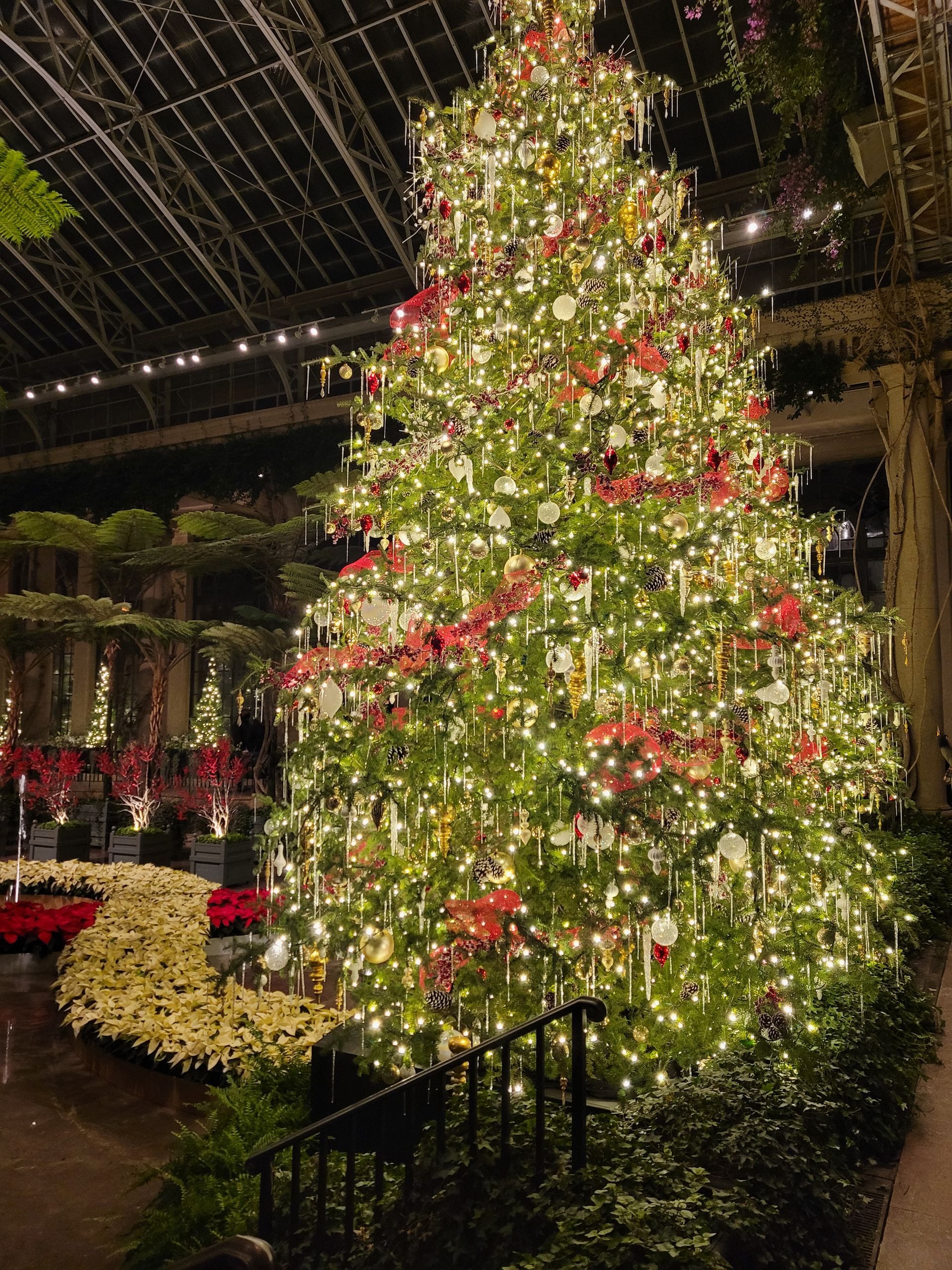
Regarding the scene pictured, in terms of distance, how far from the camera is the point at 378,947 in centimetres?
328

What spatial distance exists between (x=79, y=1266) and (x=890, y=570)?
39.7ft

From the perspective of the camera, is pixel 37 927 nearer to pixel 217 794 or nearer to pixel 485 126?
pixel 217 794

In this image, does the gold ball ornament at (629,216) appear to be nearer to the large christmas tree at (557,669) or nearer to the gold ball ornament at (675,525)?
the large christmas tree at (557,669)

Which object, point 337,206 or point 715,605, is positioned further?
point 337,206

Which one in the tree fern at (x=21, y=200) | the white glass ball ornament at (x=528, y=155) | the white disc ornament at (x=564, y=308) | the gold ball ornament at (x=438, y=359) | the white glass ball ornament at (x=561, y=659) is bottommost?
the white glass ball ornament at (x=561, y=659)

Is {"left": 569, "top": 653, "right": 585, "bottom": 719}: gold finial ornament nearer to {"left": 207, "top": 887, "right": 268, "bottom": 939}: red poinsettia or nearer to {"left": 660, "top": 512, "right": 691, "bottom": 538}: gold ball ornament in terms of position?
{"left": 660, "top": 512, "right": 691, "bottom": 538}: gold ball ornament

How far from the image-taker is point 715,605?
350cm

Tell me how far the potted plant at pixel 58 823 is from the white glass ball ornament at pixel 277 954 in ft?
31.1

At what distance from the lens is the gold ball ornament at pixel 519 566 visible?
3.57 meters

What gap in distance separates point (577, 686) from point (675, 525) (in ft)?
2.73

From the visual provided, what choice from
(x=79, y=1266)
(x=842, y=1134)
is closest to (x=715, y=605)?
(x=842, y=1134)

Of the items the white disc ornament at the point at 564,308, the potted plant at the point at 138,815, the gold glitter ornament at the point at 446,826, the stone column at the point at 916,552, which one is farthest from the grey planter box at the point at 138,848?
the stone column at the point at 916,552

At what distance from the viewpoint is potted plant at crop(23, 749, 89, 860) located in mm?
11656

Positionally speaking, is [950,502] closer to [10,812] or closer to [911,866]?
[911,866]
